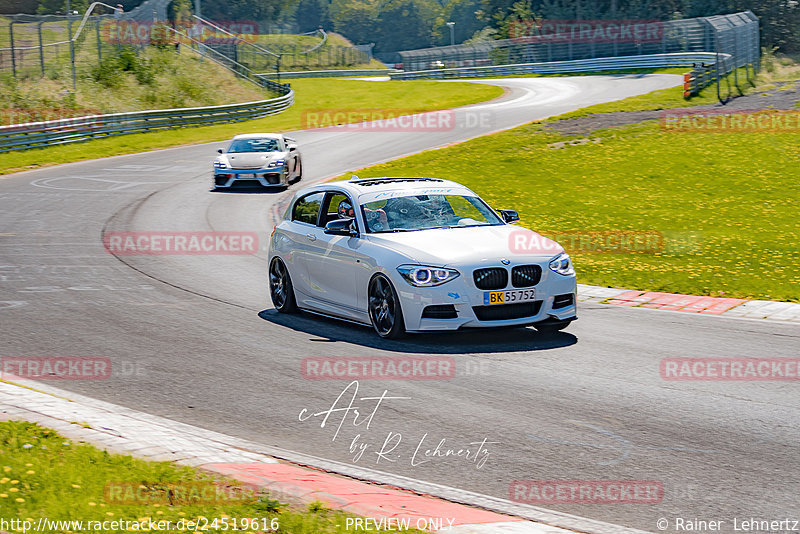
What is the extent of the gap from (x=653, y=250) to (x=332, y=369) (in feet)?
30.0

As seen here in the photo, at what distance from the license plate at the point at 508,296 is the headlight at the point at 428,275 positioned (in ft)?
1.30

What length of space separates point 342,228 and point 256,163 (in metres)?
16.6

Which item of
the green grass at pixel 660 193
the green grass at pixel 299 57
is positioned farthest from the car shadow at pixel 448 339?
the green grass at pixel 299 57

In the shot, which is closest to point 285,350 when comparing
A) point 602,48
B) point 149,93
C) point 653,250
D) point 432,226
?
point 432,226

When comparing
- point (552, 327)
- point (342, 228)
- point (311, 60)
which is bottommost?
point (552, 327)

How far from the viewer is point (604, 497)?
19.8 ft

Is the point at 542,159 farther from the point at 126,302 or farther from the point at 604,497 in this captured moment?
the point at 604,497

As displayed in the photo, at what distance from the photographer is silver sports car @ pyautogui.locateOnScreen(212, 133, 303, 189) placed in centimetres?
2716

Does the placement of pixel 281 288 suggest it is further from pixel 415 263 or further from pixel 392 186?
pixel 415 263

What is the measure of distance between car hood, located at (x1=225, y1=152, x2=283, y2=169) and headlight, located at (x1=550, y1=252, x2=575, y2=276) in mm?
17748

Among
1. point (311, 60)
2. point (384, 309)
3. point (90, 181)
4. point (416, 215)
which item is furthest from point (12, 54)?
point (311, 60)

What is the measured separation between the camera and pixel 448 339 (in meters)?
10.6

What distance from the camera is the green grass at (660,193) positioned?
14.9 m
